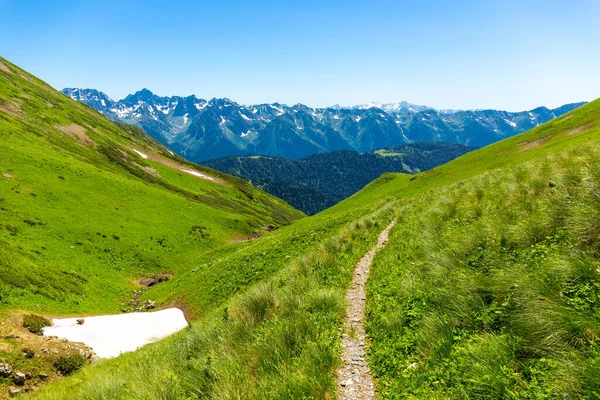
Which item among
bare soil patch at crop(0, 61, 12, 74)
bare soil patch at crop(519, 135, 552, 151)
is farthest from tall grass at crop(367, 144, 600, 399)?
bare soil patch at crop(0, 61, 12, 74)

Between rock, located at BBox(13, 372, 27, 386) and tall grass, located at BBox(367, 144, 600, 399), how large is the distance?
19.3m

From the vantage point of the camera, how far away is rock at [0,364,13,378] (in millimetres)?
16547

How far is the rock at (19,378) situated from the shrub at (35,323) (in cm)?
697

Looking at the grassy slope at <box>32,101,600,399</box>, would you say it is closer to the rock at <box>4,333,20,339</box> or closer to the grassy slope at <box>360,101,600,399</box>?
the grassy slope at <box>360,101,600,399</box>

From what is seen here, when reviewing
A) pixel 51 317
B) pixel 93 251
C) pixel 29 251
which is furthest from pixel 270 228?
pixel 51 317

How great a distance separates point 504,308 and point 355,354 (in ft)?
12.8

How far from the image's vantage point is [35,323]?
924 inches

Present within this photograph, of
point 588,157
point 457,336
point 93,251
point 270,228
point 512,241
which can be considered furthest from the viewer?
point 270,228

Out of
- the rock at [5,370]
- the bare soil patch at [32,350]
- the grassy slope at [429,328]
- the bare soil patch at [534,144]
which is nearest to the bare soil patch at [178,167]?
the bare soil patch at [534,144]

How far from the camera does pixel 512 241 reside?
32.0ft

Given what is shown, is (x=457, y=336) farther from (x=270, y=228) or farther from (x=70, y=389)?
(x=270, y=228)

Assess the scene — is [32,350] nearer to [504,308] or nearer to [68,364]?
[68,364]

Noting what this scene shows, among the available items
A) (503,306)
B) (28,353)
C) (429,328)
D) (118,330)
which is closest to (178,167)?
(118,330)

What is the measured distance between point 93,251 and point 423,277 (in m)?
51.8
